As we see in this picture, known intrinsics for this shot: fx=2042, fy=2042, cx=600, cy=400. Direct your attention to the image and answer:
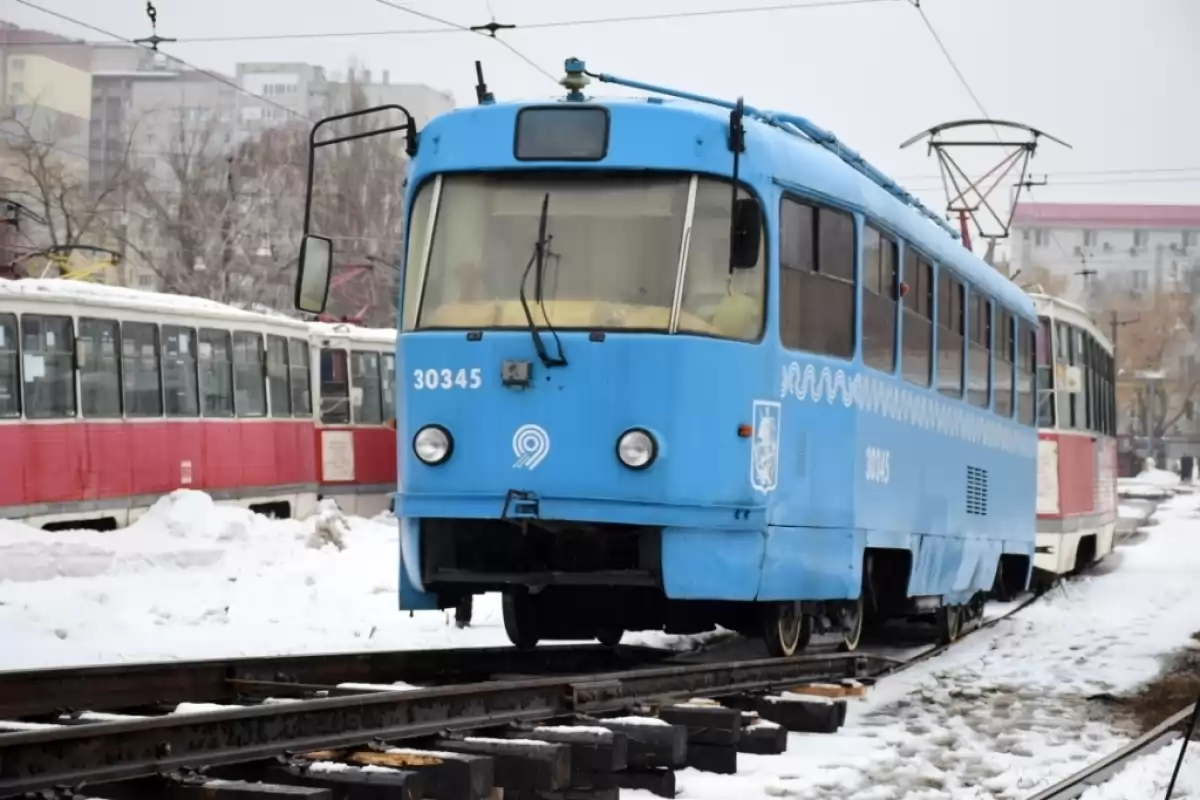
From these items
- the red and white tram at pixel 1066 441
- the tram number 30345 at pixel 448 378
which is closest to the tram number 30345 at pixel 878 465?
the tram number 30345 at pixel 448 378

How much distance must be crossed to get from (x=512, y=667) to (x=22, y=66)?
4464 inches

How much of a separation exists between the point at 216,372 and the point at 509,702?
18.7 m

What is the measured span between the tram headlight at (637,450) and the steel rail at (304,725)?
1.03 metres

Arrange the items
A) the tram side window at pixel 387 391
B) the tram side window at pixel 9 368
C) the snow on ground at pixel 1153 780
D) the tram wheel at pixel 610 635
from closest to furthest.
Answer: the snow on ground at pixel 1153 780, the tram wheel at pixel 610 635, the tram side window at pixel 9 368, the tram side window at pixel 387 391

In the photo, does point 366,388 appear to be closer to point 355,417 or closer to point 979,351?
point 355,417

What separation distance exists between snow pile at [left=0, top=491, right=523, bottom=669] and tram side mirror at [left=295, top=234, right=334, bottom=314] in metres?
3.35

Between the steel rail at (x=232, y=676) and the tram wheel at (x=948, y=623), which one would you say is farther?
the tram wheel at (x=948, y=623)

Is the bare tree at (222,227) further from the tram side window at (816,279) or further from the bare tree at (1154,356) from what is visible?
the bare tree at (1154,356)

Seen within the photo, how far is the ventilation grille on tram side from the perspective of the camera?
593 inches

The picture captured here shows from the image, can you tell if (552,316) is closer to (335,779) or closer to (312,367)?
(335,779)

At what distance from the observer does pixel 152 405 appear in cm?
2419

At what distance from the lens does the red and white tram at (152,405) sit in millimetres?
21188

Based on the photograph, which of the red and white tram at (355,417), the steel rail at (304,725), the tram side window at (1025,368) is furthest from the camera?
the red and white tram at (355,417)

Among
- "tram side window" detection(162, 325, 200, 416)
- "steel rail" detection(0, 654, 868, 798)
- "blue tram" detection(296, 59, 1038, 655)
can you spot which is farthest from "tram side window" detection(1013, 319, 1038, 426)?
"tram side window" detection(162, 325, 200, 416)
